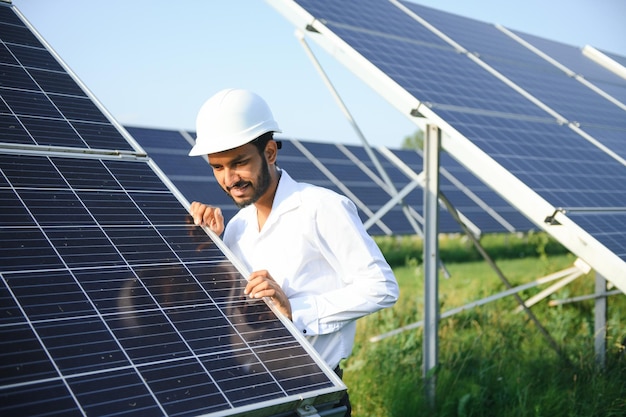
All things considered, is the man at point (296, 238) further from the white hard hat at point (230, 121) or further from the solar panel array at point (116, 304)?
the solar panel array at point (116, 304)

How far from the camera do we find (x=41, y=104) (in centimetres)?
446

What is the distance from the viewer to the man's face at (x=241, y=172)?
142 inches

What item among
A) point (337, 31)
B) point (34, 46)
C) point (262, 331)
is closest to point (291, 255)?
point (262, 331)

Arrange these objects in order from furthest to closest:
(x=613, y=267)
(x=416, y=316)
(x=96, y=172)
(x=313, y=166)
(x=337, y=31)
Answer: (x=313, y=166) < (x=416, y=316) < (x=337, y=31) < (x=613, y=267) < (x=96, y=172)

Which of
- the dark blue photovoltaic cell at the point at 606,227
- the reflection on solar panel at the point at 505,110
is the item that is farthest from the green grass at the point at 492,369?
the reflection on solar panel at the point at 505,110

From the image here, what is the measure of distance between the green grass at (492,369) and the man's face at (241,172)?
3.77 m

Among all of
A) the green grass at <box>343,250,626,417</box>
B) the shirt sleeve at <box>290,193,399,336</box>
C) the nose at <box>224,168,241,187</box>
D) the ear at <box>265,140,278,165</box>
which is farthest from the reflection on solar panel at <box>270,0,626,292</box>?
the nose at <box>224,168,241,187</box>

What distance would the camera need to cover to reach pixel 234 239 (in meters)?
4.22

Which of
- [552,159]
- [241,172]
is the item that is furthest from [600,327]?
[241,172]

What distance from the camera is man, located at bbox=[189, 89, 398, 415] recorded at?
3533 mm

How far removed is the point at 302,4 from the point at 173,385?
5.89m

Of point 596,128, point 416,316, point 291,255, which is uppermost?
point 596,128

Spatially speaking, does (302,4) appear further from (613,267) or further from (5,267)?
(5,267)

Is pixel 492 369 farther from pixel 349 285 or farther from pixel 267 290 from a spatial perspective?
pixel 267 290
